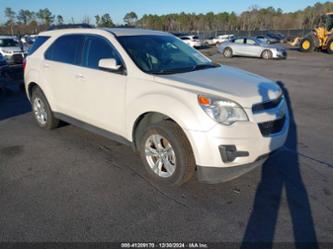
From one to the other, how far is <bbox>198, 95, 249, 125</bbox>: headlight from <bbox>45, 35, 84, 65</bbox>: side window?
2375 mm

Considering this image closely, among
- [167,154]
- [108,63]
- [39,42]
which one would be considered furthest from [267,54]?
[167,154]

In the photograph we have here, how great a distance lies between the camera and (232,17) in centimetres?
11006

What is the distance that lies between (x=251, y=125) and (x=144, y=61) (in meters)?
1.68

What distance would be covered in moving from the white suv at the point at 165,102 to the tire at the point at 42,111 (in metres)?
0.24

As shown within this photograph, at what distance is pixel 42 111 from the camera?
5465 millimetres

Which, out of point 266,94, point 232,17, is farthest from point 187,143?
point 232,17

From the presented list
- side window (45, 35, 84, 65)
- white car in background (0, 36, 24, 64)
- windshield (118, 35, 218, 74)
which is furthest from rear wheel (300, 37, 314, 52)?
side window (45, 35, 84, 65)

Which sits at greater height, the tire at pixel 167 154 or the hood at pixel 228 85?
the hood at pixel 228 85

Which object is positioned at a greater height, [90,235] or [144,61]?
[144,61]

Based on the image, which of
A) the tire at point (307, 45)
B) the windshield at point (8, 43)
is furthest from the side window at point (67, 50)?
the tire at point (307, 45)

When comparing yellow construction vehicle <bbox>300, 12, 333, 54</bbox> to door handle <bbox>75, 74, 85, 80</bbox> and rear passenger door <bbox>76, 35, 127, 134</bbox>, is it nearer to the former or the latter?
rear passenger door <bbox>76, 35, 127, 134</bbox>

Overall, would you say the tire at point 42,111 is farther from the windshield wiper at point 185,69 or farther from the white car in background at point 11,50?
the white car in background at point 11,50

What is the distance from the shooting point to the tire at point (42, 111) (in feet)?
17.1

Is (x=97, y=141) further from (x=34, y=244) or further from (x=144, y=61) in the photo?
(x=34, y=244)
